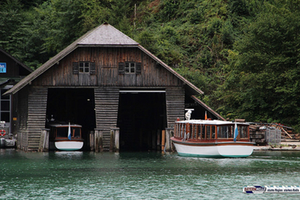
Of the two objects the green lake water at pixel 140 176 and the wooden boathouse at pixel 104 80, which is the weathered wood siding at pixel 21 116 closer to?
the wooden boathouse at pixel 104 80

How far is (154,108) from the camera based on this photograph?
54375 mm

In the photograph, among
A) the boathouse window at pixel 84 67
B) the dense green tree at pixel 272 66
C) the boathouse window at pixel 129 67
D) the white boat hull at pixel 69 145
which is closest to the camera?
the boathouse window at pixel 84 67

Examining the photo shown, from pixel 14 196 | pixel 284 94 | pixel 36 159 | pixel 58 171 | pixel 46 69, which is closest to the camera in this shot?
pixel 14 196

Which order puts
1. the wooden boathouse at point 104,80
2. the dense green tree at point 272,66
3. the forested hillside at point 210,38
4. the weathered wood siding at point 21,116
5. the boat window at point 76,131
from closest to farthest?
1. the wooden boathouse at point 104,80
2. the weathered wood siding at point 21,116
3. the boat window at point 76,131
4. the dense green tree at point 272,66
5. the forested hillside at point 210,38

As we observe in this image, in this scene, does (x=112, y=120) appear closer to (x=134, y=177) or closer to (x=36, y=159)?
(x=36, y=159)

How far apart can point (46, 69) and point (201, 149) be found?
13.5 meters

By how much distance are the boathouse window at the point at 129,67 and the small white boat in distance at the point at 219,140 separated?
725 centimetres

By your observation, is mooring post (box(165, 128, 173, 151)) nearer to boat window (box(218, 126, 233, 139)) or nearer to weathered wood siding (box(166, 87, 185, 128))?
weathered wood siding (box(166, 87, 185, 128))

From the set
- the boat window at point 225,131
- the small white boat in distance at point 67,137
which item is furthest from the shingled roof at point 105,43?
the boat window at point 225,131

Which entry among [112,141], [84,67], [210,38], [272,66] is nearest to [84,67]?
[84,67]

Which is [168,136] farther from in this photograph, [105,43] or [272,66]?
[272,66]

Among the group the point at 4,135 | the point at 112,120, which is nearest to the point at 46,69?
the point at 112,120

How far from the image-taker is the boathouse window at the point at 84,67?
44219 mm

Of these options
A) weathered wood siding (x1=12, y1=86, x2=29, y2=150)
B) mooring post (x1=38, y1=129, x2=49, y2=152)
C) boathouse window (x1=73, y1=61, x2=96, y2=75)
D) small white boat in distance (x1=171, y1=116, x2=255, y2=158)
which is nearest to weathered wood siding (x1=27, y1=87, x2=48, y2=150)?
mooring post (x1=38, y1=129, x2=49, y2=152)
